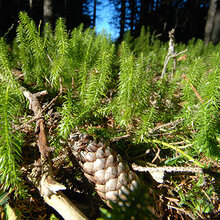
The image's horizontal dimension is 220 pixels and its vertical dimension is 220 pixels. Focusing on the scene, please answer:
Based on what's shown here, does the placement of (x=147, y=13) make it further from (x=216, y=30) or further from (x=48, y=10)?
(x=48, y=10)

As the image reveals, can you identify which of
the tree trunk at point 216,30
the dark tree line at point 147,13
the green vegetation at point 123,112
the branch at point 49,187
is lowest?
the branch at point 49,187

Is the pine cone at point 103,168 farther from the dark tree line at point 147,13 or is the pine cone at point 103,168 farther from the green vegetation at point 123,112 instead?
the dark tree line at point 147,13

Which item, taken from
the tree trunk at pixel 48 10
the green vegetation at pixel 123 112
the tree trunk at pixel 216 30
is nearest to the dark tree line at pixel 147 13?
the tree trunk at pixel 216 30

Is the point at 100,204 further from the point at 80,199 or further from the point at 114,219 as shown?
the point at 114,219

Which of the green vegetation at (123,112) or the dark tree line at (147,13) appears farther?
the dark tree line at (147,13)

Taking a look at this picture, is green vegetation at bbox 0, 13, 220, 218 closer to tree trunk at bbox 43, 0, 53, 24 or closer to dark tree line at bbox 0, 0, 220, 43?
tree trunk at bbox 43, 0, 53, 24

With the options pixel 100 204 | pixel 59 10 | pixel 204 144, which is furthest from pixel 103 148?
pixel 59 10

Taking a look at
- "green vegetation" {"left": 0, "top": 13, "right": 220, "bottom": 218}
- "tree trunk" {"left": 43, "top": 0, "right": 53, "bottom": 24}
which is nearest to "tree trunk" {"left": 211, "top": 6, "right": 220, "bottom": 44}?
"tree trunk" {"left": 43, "top": 0, "right": 53, "bottom": 24}

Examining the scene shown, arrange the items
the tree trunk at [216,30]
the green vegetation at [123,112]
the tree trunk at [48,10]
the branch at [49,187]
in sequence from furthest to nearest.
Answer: the tree trunk at [216,30] → the tree trunk at [48,10] → the green vegetation at [123,112] → the branch at [49,187]
